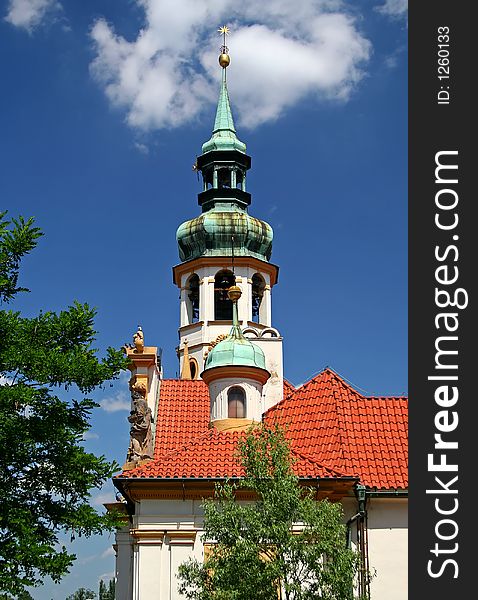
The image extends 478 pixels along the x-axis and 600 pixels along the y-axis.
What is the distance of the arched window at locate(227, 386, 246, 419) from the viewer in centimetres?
3053

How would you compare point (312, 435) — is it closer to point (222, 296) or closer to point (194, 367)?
point (194, 367)

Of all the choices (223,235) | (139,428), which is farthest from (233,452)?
(223,235)

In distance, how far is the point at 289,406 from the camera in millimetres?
31578

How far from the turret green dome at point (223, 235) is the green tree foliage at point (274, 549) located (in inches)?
912

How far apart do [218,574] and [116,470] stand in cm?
363

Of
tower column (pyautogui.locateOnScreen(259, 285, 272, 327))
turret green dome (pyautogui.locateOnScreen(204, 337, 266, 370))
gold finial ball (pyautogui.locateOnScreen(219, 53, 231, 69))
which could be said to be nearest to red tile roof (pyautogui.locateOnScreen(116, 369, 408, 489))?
turret green dome (pyautogui.locateOnScreen(204, 337, 266, 370))

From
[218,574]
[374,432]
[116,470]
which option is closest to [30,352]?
[116,470]

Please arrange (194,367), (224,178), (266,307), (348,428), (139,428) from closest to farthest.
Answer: (139,428) → (348,428) → (194,367) → (266,307) → (224,178)

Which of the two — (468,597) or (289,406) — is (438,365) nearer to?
(468,597)

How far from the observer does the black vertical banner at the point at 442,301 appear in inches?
618

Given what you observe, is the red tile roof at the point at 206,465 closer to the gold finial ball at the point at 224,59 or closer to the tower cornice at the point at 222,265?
the tower cornice at the point at 222,265

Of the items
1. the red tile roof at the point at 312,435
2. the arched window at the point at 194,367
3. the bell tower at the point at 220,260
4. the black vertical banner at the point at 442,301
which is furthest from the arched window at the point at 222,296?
the black vertical banner at the point at 442,301

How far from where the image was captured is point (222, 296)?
43.5 metres

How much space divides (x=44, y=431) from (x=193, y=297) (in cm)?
2300
